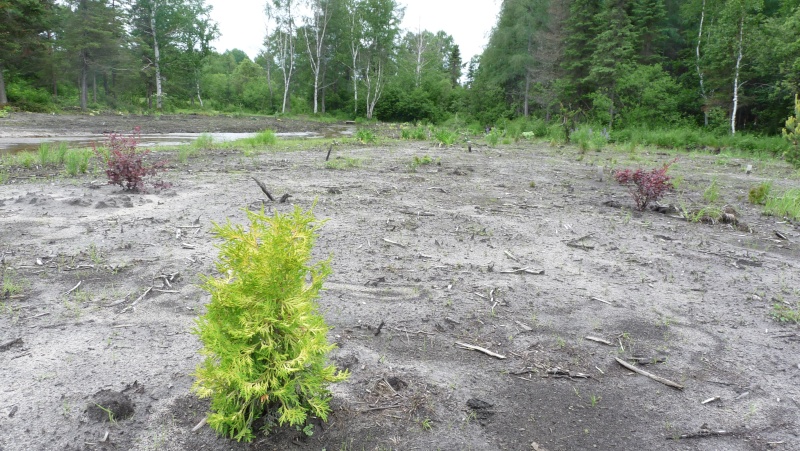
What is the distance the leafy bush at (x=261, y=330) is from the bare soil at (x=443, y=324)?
223 mm

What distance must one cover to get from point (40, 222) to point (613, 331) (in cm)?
577

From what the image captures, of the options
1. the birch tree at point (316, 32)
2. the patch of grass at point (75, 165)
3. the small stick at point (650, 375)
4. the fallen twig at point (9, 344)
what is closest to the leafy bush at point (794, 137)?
the small stick at point (650, 375)

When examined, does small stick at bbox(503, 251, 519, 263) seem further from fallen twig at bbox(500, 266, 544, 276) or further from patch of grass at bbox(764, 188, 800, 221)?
patch of grass at bbox(764, 188, 800, 221)

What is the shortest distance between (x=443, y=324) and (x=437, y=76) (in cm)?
5200

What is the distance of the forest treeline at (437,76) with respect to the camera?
989 inches

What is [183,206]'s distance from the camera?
6.21m

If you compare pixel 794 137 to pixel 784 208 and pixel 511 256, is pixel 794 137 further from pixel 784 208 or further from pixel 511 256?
pixel 511 256

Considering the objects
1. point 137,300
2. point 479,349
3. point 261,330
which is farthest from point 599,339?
point 137,300

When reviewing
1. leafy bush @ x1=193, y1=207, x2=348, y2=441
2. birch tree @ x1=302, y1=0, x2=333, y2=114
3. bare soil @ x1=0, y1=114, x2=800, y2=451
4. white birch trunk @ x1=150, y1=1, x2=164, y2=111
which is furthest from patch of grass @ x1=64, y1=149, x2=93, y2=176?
birch tree @ x1=302, y1=0, x2=333, y2=114

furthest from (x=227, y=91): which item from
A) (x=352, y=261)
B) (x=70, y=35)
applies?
(x=352, y=261)

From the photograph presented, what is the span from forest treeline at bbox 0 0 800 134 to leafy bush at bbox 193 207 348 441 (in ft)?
58.6

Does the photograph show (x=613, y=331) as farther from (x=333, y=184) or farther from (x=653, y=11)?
(x=653, y=11)

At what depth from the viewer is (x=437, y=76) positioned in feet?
172

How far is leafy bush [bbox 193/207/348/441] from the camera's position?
188 centimetres
